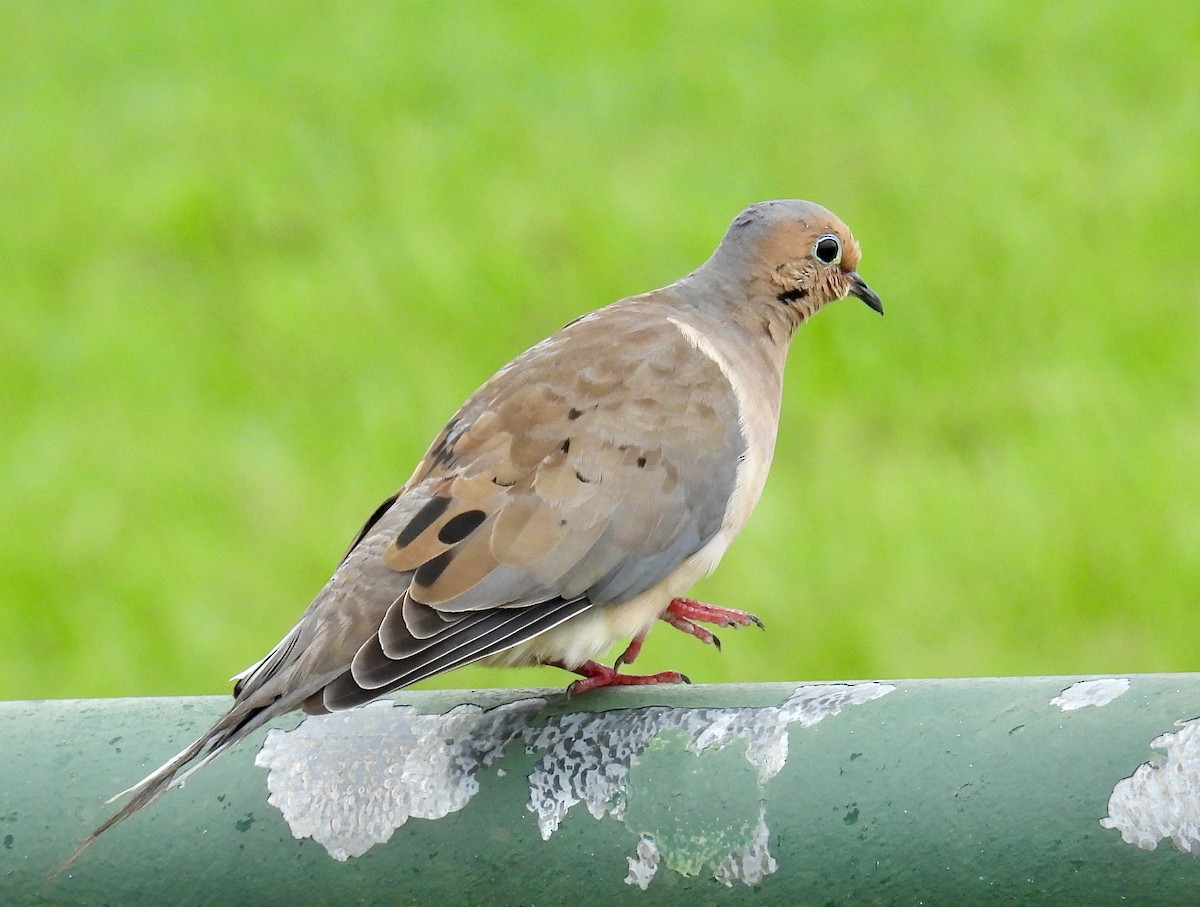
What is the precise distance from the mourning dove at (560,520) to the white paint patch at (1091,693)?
948 mm

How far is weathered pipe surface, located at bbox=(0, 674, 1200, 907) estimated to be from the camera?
1907 mm

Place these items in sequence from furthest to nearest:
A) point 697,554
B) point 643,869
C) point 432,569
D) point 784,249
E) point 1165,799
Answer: point 784,249, point 697,554, point 432,569, point 643,869, point 1165,799

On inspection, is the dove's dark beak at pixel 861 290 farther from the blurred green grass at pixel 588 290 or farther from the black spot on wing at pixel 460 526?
the blurred green grass at pixel 588 290

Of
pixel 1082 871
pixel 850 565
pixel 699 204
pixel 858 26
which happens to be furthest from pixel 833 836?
pixel 858 26

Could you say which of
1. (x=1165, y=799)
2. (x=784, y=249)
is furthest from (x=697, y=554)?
(x=1165, y=799)

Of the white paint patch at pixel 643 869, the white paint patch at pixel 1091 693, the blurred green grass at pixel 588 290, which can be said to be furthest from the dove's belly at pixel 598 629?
the blurred green grass at pixel 588 290

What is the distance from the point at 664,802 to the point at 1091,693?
51 cm

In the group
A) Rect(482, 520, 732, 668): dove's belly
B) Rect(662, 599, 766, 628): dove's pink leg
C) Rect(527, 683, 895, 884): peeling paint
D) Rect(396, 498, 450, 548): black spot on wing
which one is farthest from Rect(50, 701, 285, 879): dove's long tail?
Rect(662, 599, 766, 628): dove's pink leg

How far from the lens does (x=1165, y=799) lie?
6.09 ft

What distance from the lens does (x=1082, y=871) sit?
1.89 m

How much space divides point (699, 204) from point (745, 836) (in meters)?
6.05

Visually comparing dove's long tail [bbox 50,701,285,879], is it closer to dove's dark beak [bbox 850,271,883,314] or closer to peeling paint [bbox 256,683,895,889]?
peeling paint [bbox 256,683,895,889]

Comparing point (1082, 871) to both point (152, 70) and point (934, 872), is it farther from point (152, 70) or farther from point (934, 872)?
point (152, 70)

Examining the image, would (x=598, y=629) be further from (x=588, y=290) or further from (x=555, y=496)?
(x=588, y=290)
